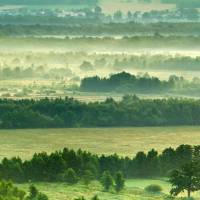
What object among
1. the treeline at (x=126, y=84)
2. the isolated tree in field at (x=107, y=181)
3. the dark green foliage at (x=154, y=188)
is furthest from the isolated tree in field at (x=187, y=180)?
the treeline at (x=126, y=84)

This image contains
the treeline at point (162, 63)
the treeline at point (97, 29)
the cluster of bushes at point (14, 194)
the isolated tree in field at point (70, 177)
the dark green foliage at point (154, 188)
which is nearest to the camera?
the cluster of bushes at point (14, 194)

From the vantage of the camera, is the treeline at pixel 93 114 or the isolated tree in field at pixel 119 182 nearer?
the isolated tree in field at pixel 119 182

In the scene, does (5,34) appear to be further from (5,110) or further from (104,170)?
(104,170)

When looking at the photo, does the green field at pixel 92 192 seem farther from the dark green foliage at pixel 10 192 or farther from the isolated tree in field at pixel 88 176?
the dark green foliage at pixel 10 192

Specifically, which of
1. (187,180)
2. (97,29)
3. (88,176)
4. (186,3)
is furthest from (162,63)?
(186,3)

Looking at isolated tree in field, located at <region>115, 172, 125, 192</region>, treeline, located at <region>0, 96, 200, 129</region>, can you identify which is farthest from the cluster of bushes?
treeline, located at <region>0, 96, 200, 129</region>

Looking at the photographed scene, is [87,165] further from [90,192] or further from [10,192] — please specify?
[10,192]
